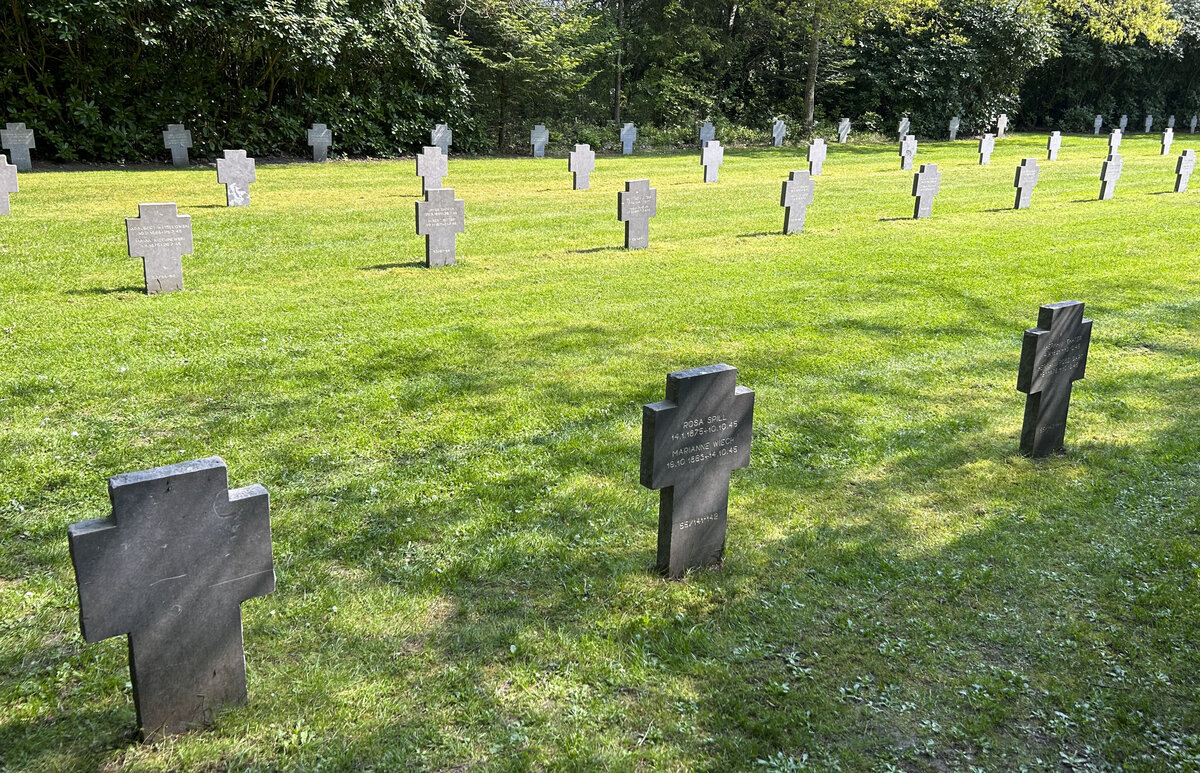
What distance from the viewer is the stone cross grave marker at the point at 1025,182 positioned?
18.0m

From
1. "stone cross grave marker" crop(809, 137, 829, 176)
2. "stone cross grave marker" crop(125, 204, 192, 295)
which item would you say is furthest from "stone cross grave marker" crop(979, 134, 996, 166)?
"stone cross grave marker" crop(125, 204, 192, 295)

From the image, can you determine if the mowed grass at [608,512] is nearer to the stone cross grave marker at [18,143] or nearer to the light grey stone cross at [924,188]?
the light grey stone cross at [924,188]

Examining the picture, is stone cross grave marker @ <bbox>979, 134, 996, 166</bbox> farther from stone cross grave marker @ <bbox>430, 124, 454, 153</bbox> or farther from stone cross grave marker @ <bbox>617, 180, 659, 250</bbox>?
stone cross grave marker @ <bbox>617, 180, 659, 250</bbox>

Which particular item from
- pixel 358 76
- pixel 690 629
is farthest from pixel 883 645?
pixel 358 76

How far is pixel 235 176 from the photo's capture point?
1634 cm

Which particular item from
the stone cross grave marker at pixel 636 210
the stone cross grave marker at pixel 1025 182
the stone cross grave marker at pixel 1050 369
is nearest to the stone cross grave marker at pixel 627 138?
the stone cross grave marker at pixel 1025 182

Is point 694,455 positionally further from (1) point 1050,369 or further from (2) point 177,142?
(2) point 177,142

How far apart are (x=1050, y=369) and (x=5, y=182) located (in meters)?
15.3

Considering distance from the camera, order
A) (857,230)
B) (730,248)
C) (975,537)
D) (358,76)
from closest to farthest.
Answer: (975,537) < (730,248) < (857,230) < (358,76)

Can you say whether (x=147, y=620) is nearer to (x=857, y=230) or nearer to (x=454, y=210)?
(x=454, y=210)

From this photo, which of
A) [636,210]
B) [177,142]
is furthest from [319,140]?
[636,210]

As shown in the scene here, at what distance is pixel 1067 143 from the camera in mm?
36156

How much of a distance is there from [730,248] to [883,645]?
33.5 feet

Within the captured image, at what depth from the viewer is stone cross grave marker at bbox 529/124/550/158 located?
28.6m
